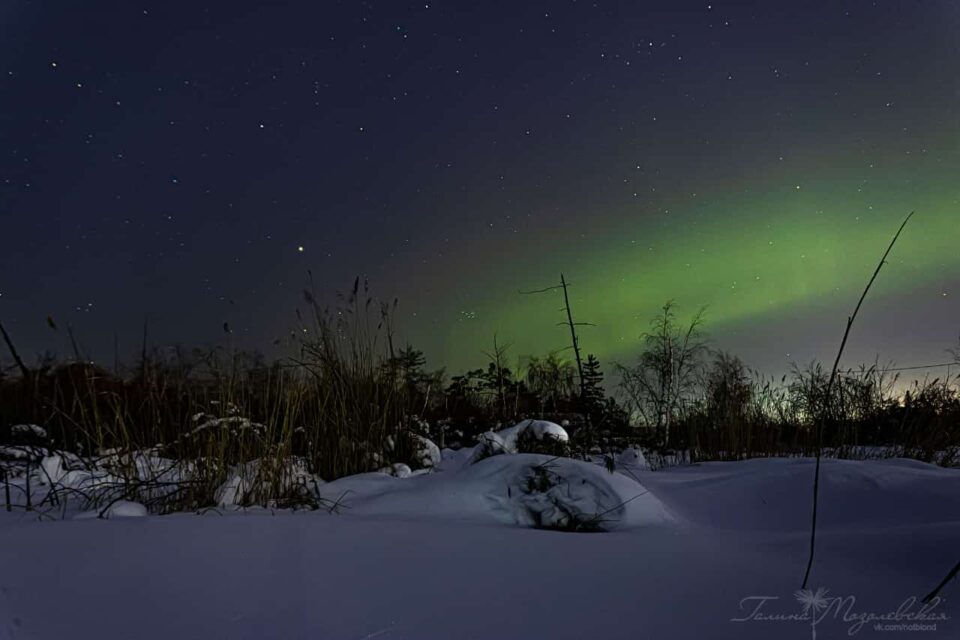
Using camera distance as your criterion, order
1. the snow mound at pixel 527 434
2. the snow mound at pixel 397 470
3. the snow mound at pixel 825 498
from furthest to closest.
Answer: the snow mound at pixel 527 434
the snow mound at pixel 397 470
the snow mound at pixel 825 498

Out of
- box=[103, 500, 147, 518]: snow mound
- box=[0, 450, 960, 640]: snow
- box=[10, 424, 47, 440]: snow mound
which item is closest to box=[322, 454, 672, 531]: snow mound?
box=[0, 450, 960, 640]: snow

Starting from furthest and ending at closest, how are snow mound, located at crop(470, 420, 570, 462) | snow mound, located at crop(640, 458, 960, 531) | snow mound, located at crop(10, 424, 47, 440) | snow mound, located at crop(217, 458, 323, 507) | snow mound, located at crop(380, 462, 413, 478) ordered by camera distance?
snow mound, located at crop(10, 424, 47, 440)
snow mound, located at crop(470, 420, 570, 462)
snow mound, located at crop(380, 462, 413, 478)
snow mound, located at crop(217, 458, 323, 507)
snow mound, located at crop(640, 458, 960, 531)

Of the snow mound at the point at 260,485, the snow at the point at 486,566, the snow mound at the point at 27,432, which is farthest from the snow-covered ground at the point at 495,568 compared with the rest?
the snow mound at the point at 27,432

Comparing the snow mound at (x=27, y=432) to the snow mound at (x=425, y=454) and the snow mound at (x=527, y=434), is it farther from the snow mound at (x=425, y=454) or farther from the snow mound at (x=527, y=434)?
the snow mound at (x=527, y=434)

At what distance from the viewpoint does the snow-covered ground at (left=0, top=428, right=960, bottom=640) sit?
3.52 ft

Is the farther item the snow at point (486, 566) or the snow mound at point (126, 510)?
the snow mound at point (126, 510)

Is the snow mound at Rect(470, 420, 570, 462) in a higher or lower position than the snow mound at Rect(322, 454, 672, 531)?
higher

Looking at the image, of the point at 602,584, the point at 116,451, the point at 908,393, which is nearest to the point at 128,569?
the point at 602,584

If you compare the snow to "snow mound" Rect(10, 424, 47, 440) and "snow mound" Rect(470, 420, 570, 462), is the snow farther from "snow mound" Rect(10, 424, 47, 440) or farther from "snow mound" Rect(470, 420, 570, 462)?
"snow mound" Rect(10, 424, 47, 440)

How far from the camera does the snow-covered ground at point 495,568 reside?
1072mm

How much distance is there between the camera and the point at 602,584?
4.07 ft

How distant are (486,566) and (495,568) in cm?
3

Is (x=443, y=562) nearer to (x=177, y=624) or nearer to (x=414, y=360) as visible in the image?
(x=177, y=624)

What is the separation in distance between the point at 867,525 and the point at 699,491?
65 cm
